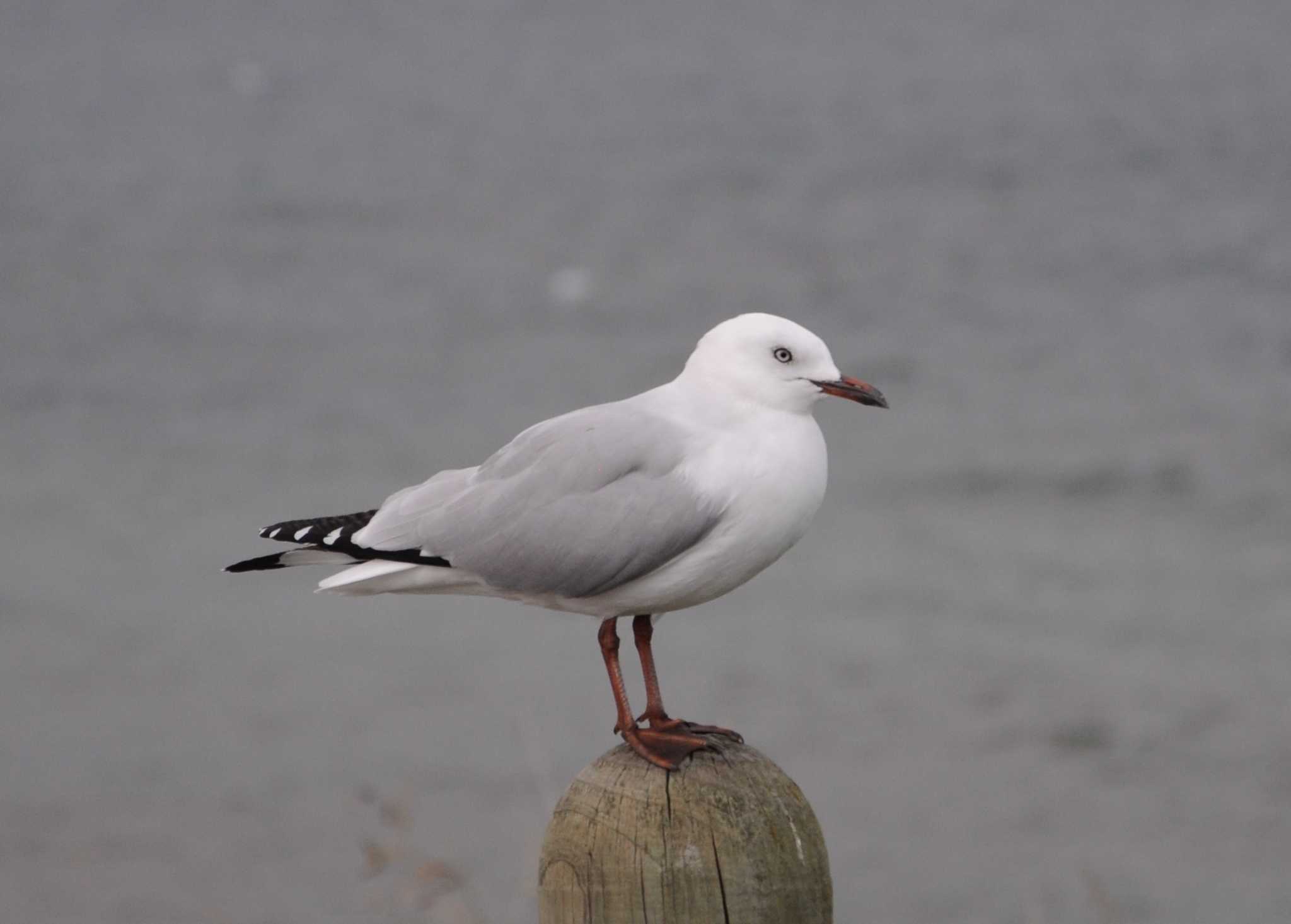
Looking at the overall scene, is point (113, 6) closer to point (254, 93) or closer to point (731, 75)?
point (254, 93)

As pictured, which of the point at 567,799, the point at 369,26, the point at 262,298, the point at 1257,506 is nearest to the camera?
the point at 567,799

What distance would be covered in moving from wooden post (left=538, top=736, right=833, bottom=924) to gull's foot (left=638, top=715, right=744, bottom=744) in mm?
256

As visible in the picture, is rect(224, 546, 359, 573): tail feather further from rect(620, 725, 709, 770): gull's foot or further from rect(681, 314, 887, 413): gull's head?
rect(681, 314, 887, 413): gull's head

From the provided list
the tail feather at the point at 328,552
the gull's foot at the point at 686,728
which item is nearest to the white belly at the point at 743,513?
the gull's foot at the point at 686,728

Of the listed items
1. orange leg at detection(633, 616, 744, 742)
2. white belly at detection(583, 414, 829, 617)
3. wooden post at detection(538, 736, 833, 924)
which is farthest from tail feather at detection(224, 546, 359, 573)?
wooden post at detection(538, 736, 833, 924)

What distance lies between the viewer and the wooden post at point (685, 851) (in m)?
3.26

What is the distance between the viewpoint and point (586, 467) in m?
3.75

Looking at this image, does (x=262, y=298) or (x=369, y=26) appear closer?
(x=262, y=298)

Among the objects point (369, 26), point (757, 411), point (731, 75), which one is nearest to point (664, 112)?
point (731, 75)

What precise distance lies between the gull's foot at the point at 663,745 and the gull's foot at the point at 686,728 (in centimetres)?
3

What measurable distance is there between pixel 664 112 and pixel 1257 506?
4.85m

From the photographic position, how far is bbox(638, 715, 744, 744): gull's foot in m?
3.69

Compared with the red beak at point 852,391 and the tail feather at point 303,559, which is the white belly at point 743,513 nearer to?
the red beak at point 852,391

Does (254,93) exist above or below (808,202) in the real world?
above
